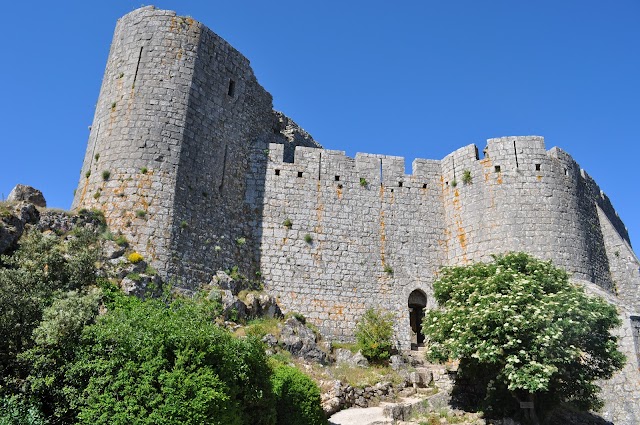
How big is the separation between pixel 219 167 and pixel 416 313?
10394 millimetres

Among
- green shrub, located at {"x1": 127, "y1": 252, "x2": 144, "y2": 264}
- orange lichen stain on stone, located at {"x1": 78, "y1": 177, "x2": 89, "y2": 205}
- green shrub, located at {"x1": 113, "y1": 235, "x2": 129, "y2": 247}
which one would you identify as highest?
orange lichen stain on stone, located at {"x1": 78, "y1": 177, "x2": 89, "y2": 205}

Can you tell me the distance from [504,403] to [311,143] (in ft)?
49.9

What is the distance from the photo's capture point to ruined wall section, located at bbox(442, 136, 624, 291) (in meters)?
20.2

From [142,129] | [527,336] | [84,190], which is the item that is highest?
[142,129]

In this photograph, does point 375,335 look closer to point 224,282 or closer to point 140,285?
point 224,282

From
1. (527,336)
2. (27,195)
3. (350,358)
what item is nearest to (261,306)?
(350,358)

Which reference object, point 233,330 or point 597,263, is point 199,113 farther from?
point 597,263

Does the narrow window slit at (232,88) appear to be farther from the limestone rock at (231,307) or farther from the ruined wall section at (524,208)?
the ruined wall section at (524,208)

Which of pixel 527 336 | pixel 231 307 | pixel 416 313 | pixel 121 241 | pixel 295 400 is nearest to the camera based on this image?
pixel 295 400

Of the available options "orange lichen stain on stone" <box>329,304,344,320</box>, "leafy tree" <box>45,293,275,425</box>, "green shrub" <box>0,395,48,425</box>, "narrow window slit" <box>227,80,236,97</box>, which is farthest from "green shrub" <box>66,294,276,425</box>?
"narrow window slit" <box>227,80,236,97</box>

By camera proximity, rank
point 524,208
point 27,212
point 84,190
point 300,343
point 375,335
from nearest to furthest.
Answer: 1. point 27,212
2. point 300,343
3. point 84,190
4. point 375,335
5. point 524,208

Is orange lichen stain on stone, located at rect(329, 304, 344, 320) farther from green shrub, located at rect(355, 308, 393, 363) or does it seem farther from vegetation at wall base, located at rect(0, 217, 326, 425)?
vegetation at wall base, located at rect(0, 217, 326, 425)

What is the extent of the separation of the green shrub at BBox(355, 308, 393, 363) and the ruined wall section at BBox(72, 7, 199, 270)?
24.5 ft

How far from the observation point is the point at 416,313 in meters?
22.6
